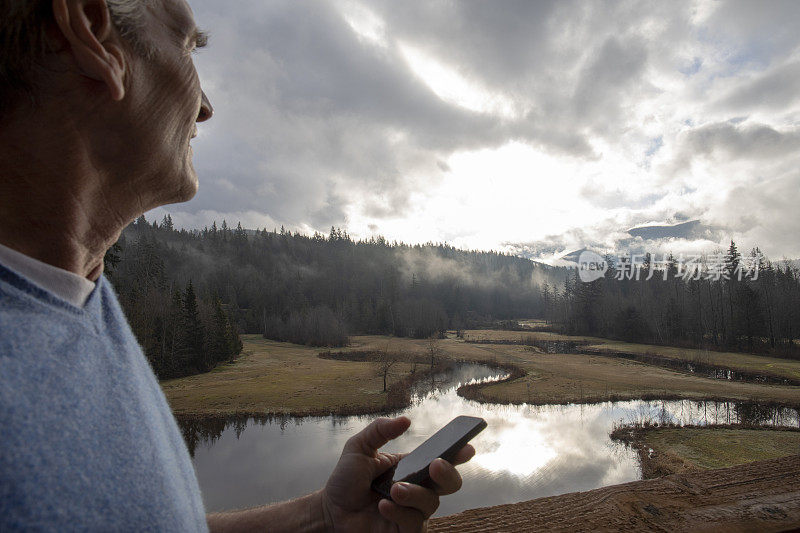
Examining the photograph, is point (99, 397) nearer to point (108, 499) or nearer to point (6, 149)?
point (108, 499)

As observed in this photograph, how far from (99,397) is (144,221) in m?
131

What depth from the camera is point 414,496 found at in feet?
3.94

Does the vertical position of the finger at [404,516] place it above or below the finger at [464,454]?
below

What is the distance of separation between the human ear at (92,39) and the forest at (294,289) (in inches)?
647

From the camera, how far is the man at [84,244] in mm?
497

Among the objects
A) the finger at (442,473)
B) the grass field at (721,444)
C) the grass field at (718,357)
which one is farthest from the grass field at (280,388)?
the grass field at (718,357)

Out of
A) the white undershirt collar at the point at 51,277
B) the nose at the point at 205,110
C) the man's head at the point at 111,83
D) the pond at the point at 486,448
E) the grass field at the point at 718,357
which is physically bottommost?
the pond at the point at 486,448

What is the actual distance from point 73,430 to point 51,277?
0.36 metres

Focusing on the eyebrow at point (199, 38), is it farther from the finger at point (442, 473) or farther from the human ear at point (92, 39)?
the finger at point (442, 473)

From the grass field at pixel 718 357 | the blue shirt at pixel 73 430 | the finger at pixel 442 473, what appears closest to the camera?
the blue shirt at pixel 73 430

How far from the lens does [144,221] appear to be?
110 m

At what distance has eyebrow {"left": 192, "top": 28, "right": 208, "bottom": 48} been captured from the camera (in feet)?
3.72

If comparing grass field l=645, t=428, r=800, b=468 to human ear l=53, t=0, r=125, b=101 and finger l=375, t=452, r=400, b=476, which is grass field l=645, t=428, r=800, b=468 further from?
human ear l=53, t=0, r=125, b=101

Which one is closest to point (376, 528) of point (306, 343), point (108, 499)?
point (108, 499)
